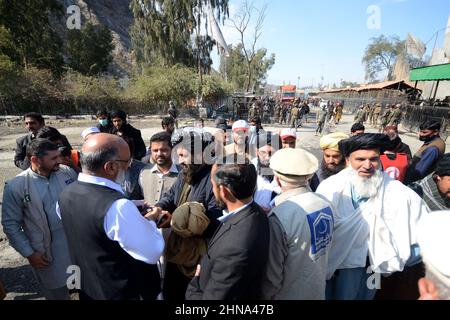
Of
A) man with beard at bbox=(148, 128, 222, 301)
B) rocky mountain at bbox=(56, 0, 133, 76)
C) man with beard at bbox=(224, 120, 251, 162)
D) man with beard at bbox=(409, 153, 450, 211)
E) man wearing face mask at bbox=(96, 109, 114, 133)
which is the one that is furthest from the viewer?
rocky mountain at bbox=(56, 0, 133, 76)

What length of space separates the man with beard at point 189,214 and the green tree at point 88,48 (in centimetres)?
3541

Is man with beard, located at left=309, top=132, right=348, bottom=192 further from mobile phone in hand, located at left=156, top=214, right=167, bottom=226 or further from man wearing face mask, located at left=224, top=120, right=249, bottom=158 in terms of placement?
mobile phone in hand, located at left=156, top=214, right=167, bottom=226

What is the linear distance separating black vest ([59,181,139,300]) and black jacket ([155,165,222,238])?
1.93 ft

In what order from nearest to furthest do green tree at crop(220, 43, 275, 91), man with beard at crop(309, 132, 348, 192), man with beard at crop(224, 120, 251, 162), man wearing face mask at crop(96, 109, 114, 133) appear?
man with beard at crop(309, 132, 348, 192), man with beard at crop(224, 120, 251, 162), man wearing face mask at crop(96, 109, 114, 133), green tree at crop(220, 43, 275, 91)

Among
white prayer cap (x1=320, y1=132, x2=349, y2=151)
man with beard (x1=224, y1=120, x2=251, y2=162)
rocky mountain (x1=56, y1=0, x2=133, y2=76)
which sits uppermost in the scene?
rocky mountain (x1=56, y1=0, x2=133, y2=76)

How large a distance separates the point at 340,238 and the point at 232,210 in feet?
3.28

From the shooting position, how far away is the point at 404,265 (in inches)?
76.3

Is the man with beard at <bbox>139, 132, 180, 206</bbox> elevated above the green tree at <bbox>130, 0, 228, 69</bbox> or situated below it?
below

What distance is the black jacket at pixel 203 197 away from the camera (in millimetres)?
1949

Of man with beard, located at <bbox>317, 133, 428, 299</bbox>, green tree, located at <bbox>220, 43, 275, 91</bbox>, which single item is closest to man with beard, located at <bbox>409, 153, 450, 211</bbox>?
man with beard, located at <bbox>317, 133, 428, 299</bbox>

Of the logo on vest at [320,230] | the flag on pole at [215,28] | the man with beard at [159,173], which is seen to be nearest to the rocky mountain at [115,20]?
the flag on pole at [215,28]

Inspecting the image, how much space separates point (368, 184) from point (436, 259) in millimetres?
1012

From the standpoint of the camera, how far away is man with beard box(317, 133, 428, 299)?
1.87 metres
